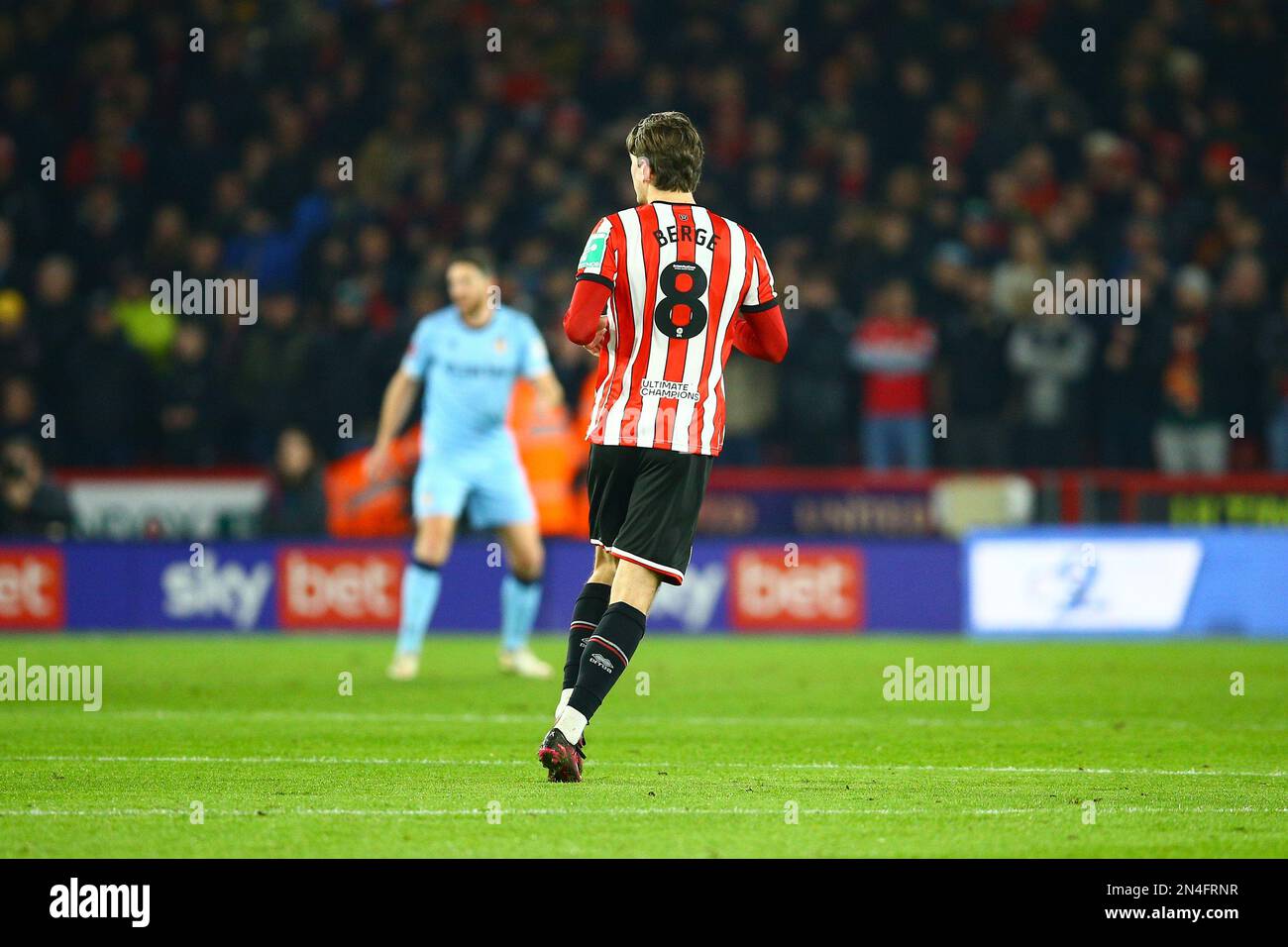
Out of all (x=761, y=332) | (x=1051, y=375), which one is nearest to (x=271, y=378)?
(x=1051, y=375)

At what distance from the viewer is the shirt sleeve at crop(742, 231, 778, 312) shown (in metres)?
7.07

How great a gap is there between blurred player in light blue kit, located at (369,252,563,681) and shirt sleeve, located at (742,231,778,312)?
5060 millimetres

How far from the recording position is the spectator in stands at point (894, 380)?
58.1ft

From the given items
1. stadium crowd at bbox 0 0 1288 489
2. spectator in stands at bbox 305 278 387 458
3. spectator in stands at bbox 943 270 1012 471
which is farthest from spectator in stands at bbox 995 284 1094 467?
spectator in stands at bbox 305 278 387 458

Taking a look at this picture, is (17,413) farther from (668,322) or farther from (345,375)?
(668,322)

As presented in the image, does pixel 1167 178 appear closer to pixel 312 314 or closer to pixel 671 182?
pixel 312 314

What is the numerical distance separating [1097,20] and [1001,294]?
4.84 metres

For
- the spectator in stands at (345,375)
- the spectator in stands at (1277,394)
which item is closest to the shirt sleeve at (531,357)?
the spectator in stands at (345,375)

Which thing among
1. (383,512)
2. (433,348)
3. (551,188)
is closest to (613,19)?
(551,188)

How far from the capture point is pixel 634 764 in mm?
7672

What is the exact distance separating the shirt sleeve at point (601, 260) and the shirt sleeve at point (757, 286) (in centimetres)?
54

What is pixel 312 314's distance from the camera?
18906 millimetres

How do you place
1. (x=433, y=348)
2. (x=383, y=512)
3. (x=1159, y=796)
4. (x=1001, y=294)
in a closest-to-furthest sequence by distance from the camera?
(x=1159, y=796), (x=433, y=348), (x=383, y=512), (x=1001, y=294)
